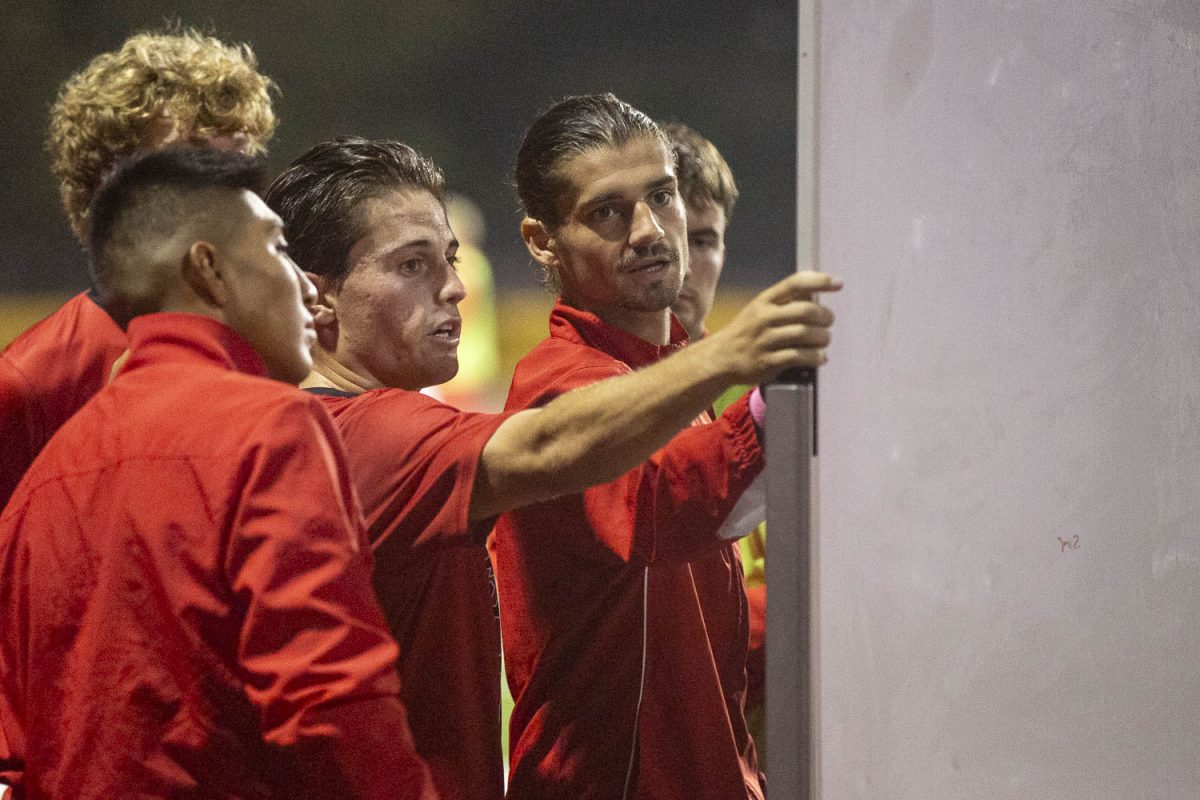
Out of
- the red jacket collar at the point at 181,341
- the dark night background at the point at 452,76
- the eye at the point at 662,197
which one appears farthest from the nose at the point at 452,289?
the red jacket collar at the point at 181,341

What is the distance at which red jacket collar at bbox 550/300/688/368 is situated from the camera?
1448mm

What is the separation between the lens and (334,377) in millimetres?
1418

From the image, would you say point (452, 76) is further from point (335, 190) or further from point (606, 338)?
point (606, 338)

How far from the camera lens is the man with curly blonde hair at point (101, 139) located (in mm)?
1357

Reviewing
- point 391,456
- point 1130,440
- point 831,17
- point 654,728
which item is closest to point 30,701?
point 391,456

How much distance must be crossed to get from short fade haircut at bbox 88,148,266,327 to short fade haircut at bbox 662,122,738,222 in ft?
1.85

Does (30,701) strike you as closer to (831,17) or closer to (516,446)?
(516,446)

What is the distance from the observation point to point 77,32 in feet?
5.05

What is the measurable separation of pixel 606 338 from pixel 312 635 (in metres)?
0.57

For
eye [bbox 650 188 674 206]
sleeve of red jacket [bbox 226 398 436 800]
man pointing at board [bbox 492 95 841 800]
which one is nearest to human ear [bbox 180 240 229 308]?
sleeve of red jacket [bbox 226 398 436 800]

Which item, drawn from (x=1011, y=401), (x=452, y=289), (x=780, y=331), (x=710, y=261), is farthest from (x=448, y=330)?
(x=1011, y=401)

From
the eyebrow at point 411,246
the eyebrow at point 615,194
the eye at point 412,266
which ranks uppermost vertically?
the eyebrow at point 615,194

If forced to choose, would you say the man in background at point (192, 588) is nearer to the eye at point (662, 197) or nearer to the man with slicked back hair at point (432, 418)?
the man with slicked back hair at point (432, 418)

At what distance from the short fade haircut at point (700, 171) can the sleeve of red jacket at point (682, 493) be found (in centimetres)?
38
